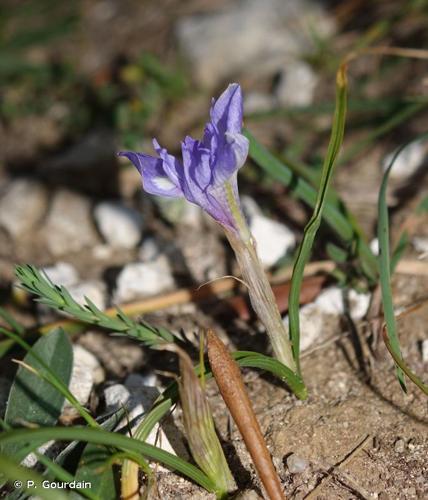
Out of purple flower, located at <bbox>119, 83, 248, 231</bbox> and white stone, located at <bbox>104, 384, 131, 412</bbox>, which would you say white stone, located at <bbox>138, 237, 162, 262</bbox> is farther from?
purple flower, located at <bbox>119, 83, 248, 231</bbox>

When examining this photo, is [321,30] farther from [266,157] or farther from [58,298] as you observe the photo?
[58,298]

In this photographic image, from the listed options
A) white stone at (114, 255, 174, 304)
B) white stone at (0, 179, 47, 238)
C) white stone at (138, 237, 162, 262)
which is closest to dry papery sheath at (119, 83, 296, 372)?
white stone at (114, 255, 174, 304)

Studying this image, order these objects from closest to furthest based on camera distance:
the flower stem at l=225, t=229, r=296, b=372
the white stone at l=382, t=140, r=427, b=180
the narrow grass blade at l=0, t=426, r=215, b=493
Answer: the narrow grass blade at l=0, t=426, r=215, b=493 < the flower stem at l=225, t=229, r=296, b=372 < the white stone at l=382, t=140, r=427, b=180

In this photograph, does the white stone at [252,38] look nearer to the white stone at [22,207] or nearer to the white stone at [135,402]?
the white stone at [22,207]

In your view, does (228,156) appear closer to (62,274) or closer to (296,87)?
(62,274)

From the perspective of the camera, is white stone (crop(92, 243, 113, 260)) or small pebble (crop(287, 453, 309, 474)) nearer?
small pebble (crop(287, 453, 309, 474))

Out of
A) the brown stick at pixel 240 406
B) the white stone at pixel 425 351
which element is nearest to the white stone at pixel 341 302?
the white stone at pixel 425 351
